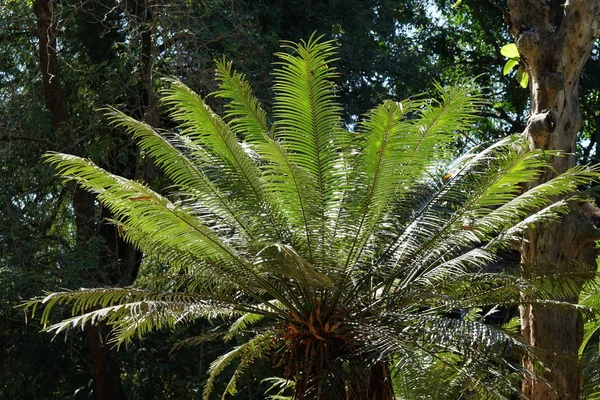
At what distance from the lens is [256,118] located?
6438 millimetres

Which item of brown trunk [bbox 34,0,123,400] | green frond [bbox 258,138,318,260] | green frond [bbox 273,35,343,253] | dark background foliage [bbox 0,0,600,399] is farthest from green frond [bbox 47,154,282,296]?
brown trunk [bbox 34,0,123,400]

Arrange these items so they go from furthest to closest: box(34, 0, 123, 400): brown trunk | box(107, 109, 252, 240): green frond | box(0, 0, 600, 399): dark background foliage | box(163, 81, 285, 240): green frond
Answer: box(34, 0, 123, 400): brown trunk, box(0, 0, 600, 399): dark background foliage, box(107, 109, 252, 240): green frond, box(163, 81, 285, 240): green frond

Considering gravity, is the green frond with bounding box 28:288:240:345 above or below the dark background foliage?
below

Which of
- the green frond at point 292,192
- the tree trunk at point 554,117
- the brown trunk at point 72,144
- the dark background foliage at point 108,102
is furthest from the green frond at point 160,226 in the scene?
the brown trunk at point 72,144

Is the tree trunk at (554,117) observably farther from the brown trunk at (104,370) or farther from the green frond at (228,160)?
the brown trunk at (104,370)

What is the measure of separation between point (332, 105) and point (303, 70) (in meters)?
0.41

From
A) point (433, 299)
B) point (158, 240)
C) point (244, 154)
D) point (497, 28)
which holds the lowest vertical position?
point (433, 299)

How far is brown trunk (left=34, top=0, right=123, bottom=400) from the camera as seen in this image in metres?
11.1

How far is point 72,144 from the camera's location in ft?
37.3

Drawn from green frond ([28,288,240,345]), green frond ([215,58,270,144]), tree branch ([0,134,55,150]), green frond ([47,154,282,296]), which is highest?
tree branch ([0,134,55,150])

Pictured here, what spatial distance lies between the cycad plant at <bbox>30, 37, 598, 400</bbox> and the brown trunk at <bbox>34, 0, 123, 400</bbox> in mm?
4808

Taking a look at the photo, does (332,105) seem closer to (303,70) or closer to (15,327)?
(303,70)

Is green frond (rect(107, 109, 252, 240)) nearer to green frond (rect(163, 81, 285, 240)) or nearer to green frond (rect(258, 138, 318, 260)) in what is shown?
green frond (rect(163, 81, 285, 240))

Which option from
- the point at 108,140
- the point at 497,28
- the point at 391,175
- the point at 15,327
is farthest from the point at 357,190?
the point at 497,28
